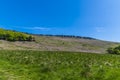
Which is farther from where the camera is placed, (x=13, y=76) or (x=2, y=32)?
(x=2, y=32)

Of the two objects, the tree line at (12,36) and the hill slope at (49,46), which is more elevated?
the tree line at (12,36)

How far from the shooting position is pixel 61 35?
106250mm

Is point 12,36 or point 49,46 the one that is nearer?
point 49,46

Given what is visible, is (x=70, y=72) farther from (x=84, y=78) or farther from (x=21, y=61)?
(x=21, y=61)

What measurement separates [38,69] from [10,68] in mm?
3573

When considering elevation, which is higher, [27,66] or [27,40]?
[27,40]

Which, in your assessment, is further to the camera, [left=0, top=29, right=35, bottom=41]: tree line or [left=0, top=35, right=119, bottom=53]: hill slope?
[left=0, top=29, right=35, bottom=41]: tree line

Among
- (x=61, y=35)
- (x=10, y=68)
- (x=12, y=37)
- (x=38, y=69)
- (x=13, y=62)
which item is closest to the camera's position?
(x=38, y=69)

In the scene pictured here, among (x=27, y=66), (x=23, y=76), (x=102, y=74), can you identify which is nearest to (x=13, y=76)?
(x=23, y=76)

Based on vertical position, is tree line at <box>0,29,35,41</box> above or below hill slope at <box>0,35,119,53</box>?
A: above

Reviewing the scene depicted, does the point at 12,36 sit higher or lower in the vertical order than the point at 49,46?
higher

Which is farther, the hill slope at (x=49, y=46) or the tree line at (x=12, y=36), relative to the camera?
the tree line at (x=12, y=36)

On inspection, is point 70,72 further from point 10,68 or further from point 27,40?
point 27,40

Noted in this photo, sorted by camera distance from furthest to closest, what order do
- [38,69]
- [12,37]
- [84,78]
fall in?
[12,37] < [38,69] < [84,78]
